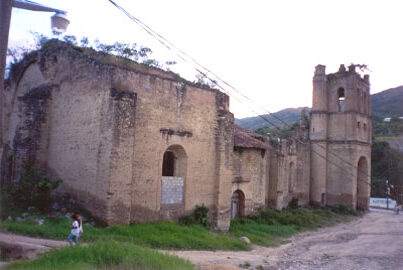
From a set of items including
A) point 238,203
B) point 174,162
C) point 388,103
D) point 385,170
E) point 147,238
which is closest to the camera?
point 147,238

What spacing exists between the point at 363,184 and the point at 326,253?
18395 millimetres

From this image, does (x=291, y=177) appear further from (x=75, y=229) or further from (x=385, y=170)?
(x=385, y=170)

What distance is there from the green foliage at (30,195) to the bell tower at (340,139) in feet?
68.4

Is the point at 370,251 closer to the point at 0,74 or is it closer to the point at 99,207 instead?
the point at 99,207

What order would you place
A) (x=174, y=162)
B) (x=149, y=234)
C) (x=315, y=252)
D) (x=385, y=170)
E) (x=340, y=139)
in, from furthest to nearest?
(x=385, y=170), (x=340, y=139), (x=174, y=162), (x=315, y=252), (x=149, y=234)

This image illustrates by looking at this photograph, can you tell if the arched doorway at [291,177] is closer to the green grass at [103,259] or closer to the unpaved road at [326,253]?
the unpaved road at [326,253]

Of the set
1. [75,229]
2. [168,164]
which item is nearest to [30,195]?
[75,229]

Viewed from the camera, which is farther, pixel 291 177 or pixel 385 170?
pixel 385 170

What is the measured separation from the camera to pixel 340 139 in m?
28.8

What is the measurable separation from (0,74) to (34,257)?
392 centimetres

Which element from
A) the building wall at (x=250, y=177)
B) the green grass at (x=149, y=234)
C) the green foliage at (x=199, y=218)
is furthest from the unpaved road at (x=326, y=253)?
the building wall at (x=250, y=177)

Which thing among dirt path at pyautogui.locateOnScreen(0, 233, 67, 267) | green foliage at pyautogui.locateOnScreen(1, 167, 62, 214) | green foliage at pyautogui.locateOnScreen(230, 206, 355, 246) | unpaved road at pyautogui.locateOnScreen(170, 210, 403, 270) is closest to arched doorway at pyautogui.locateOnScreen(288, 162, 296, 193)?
green foliage at pyautogui.locateOnScreen(230, 206, 355, 246)

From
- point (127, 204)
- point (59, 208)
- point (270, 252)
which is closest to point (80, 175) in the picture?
point (59, 208)

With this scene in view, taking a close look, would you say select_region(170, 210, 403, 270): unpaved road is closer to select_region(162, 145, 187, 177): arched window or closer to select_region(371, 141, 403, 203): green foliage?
select_region(162, 145, 187, 177): arched window
